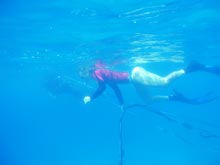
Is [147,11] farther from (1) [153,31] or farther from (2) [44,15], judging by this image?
(2) [44,15]

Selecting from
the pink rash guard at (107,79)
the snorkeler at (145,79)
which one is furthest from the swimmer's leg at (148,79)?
the pink rash guard at (107,79)

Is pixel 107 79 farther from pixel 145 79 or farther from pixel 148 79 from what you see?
pixel 148 79

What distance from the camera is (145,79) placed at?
17969mm

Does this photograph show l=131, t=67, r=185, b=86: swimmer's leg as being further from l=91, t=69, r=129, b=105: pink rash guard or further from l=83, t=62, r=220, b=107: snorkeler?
l=91, t=69, r=129, b=105: pink rash guard

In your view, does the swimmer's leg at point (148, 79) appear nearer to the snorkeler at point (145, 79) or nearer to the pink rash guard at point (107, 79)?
the snorkeler at point (145, 79)

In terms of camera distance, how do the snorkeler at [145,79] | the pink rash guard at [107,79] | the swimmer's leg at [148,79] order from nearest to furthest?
the pink rash guard at [107,79], the snorkeler at [145,79], the swimmer's leg at [148,79]

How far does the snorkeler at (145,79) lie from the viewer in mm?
16734

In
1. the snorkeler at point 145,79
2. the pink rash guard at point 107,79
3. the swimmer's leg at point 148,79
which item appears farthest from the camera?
the swimmer's leg at point 148,79

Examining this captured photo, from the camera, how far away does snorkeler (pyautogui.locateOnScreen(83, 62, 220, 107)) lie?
659 inches

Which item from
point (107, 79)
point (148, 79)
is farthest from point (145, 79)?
point (107, 79)

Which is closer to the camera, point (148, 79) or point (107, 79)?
point (107, 79)

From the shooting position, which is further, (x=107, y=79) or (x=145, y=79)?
(x=145, y=79)

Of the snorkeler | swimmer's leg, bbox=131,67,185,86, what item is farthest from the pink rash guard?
swimmer's leg, bbox=131,67,185,86

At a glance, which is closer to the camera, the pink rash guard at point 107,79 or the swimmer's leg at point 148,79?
the pink rash guard at point 107,79
